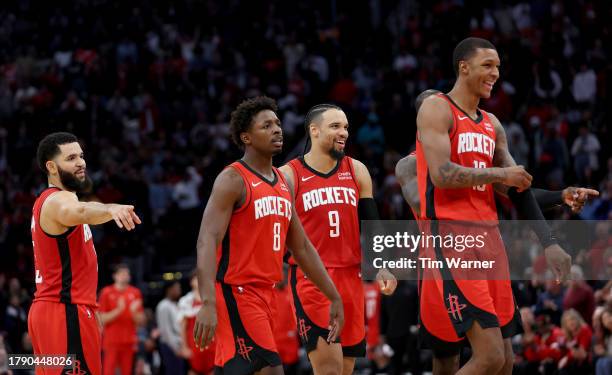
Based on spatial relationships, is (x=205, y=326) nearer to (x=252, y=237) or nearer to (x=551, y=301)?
(x=252, y=237)

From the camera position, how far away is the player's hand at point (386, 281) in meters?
9.14

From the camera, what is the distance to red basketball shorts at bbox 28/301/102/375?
339 inches

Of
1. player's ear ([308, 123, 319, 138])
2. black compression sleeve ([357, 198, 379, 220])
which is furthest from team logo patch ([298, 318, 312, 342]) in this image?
player's ear ([308, 123, 319, 138])

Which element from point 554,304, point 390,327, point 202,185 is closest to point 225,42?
point 202,185

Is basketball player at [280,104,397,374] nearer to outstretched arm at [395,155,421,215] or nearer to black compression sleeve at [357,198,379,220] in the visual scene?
black compression sleeve at [357,198,379,220]

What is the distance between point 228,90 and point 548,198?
16.9 metres

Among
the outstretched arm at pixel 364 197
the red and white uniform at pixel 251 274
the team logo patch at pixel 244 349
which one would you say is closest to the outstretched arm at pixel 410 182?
the outstretched arm at pixel 364 197

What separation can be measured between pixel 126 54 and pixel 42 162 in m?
17.8

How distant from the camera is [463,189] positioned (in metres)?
8.07

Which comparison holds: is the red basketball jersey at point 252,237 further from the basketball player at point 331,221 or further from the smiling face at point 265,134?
the basketball player at point 331,221

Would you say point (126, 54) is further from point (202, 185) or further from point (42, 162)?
point (42, 162)

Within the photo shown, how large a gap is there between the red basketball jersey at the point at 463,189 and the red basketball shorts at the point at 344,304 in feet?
5.05

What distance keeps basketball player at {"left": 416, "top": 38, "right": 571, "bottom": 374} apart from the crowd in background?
7312mm

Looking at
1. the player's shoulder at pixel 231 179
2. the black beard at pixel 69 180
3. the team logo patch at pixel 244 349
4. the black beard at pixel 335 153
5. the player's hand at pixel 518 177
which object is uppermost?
the black beard at pixel 335 153
